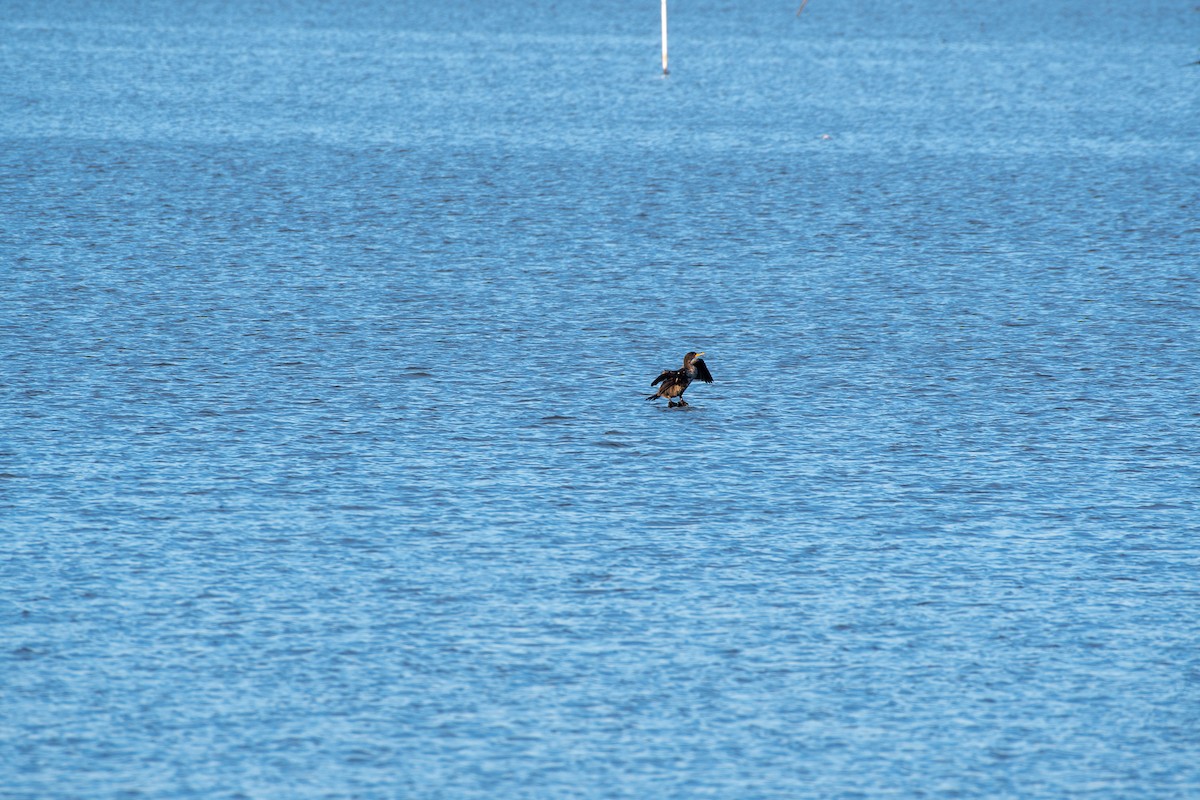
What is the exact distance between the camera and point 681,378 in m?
25.0

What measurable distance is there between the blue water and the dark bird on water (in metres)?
0.53

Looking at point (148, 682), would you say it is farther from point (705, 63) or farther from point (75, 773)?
point (705, 63)

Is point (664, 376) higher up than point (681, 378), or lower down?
higher up

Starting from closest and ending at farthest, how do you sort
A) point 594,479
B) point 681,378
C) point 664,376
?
1. point 594,479
2. point 681,378
3. point 664,376

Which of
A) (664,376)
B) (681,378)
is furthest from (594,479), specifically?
(664,376)

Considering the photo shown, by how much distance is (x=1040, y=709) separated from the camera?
15703mm

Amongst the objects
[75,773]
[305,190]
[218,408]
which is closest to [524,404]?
[218,408]

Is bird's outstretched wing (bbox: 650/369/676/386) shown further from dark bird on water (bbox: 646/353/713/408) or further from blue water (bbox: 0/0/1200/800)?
blue water (bbox: 0/0/1200/800)

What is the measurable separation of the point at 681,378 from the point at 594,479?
3.64m

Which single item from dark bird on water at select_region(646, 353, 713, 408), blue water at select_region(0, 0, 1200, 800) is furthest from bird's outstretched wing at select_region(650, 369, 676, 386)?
blue water at select_region(0, 0, 1200, 800)

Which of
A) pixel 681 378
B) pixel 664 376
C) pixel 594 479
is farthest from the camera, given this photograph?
pixel 664 376

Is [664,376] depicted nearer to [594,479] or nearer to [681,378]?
[681,378]

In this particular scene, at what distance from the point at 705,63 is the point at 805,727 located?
7233 centimetres

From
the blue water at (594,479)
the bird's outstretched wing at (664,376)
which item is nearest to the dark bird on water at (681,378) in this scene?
the bird's outstretched wing at (664,376)
